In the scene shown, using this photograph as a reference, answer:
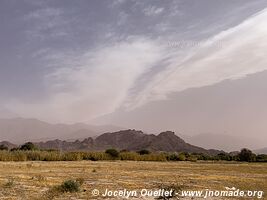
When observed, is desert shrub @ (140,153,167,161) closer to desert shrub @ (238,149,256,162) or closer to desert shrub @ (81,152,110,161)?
desert shrub @ (81,152,110,161)

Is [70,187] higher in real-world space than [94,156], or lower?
lower

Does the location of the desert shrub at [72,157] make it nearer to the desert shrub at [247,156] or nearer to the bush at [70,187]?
the desert shrub at [247,156]

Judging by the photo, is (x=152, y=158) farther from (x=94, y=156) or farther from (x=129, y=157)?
(x=94, y=156)

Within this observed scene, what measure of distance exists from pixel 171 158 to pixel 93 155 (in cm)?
1241

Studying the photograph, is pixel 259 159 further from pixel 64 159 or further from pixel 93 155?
pixel 64 159

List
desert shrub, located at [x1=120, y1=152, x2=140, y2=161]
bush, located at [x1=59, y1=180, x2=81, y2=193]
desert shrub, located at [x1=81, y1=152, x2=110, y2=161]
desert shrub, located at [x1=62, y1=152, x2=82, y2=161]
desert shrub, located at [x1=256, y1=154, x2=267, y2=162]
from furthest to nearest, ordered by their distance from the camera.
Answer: desert shrub, located at [x1=256, y1=154, x2=267, y2=162], desert shrub, located at [x1=120, y1=152, x2=140, y2=161], desert shrub, located at [x1=81, y1=152, x2=110, y2=161], desert shrub, located at [x1=62, y1=152, x2=82, y2=161], bush, located at [x1=59, y1=180, x2=81, y2=193]

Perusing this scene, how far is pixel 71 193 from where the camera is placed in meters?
21.2

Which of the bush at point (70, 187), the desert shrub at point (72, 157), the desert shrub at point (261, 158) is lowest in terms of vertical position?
the bush at point (70, 187)

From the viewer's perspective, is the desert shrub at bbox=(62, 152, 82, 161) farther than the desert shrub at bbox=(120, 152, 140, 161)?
No

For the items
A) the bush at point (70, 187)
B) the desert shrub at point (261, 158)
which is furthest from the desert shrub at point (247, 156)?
the bush at point (70, 187)

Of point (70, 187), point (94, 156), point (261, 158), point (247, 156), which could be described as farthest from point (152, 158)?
point (70, 187)

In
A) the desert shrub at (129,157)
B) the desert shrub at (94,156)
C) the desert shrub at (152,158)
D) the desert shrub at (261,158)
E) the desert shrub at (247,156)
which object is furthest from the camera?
the desert shrub at (247,156)

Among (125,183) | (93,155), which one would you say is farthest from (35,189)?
(93,155)

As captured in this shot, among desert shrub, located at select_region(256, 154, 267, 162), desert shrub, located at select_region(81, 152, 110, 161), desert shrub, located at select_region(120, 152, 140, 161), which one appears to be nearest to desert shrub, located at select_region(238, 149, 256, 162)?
desert shrub, located at select_region(256, 154, 267, 162)
